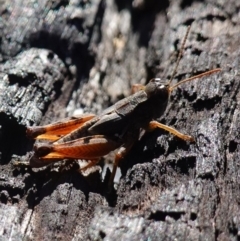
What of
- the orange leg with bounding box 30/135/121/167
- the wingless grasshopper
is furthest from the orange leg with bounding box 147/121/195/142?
the orange leg with bounding box 30/135/121/167

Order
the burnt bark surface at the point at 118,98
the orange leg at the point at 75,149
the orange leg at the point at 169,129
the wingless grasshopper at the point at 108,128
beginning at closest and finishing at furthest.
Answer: the burnt bark surface at the point at 118,98 → the orange leg at the point at 169,129 → the orange leg at the point at 75,149 → the wingless grasshopper at the point at 108,128

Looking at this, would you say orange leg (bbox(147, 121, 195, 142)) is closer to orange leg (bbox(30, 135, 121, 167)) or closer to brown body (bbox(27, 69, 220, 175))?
brown body (bbox(27, 69, 220, 175))

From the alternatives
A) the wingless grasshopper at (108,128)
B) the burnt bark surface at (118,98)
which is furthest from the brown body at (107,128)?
the burnt bark surface at (118,98)

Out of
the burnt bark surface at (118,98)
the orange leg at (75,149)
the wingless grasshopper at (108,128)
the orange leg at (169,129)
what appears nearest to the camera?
the burnt bark surface at (118,98)

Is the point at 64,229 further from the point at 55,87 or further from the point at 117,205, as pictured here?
the point at 55,87

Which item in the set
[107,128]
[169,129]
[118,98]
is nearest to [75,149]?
Result: [107,128]

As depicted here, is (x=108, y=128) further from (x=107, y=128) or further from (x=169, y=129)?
(x=169, y=129)

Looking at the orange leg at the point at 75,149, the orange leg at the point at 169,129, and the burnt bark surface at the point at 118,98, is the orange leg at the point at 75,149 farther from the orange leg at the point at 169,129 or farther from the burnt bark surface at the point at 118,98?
the orange leg at the point at 169,129
